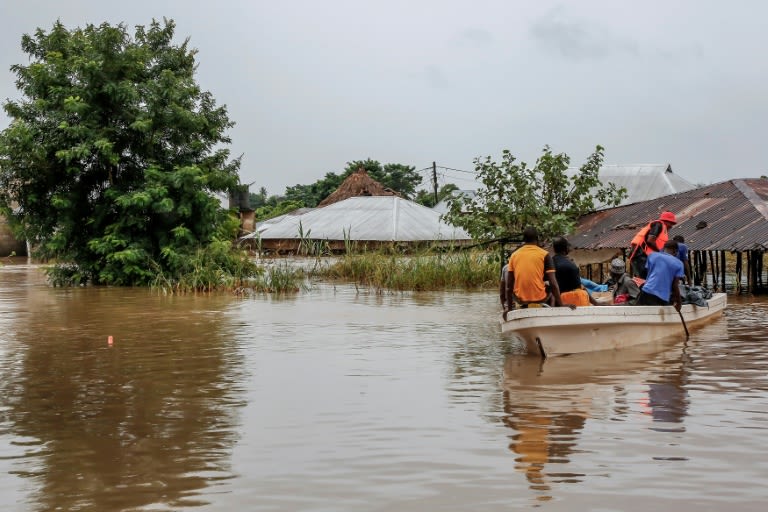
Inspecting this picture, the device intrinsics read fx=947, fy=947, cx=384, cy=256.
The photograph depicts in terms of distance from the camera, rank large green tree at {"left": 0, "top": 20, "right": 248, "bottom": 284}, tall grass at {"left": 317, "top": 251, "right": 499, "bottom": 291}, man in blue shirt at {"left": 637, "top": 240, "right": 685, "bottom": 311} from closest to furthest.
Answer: man in blue shirt at {"left": 637, "top": 240, "right": 685, "bottom": 311} → tall grass at {"left": 317, "top": 251, "right": 499, "bottom": 291} → large green tree at {"left": 0, "top": 20, "right": 248, "bottom": 284}

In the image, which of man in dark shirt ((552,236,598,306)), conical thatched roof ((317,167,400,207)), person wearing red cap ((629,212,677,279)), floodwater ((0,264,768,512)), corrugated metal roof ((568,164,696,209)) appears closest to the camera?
floodwater ((0,264,768,512))

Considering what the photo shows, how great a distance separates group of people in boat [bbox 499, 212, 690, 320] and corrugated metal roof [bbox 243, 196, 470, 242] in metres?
25.5

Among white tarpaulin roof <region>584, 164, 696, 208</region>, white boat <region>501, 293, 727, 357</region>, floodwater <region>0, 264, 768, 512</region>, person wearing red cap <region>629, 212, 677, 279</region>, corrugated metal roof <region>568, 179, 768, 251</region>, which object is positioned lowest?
floodwater <region>0, 264, 768, 512</region>

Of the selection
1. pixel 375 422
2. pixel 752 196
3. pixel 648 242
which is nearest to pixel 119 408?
pixel 375 422

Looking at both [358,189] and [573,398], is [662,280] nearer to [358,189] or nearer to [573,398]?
[573,398]

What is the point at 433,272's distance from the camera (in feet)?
75.3

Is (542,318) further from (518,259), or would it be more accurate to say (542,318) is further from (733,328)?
(733,328)

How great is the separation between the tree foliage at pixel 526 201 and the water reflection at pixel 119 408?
29.7 ft

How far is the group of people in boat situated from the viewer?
1074 centimetres

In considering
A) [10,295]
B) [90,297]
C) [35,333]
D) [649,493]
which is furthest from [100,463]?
[10,295]

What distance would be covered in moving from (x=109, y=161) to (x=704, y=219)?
15.6 meters

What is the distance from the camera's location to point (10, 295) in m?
22.9

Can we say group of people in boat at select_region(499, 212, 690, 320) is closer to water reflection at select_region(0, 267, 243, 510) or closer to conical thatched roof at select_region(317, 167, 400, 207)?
water reflection at select_region(0, 267, 243, 510)

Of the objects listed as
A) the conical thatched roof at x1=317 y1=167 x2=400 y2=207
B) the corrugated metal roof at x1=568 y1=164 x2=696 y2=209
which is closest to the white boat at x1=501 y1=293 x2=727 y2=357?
the corrugated metal roof at x1=568 y1=164 x2=696 y2=209
